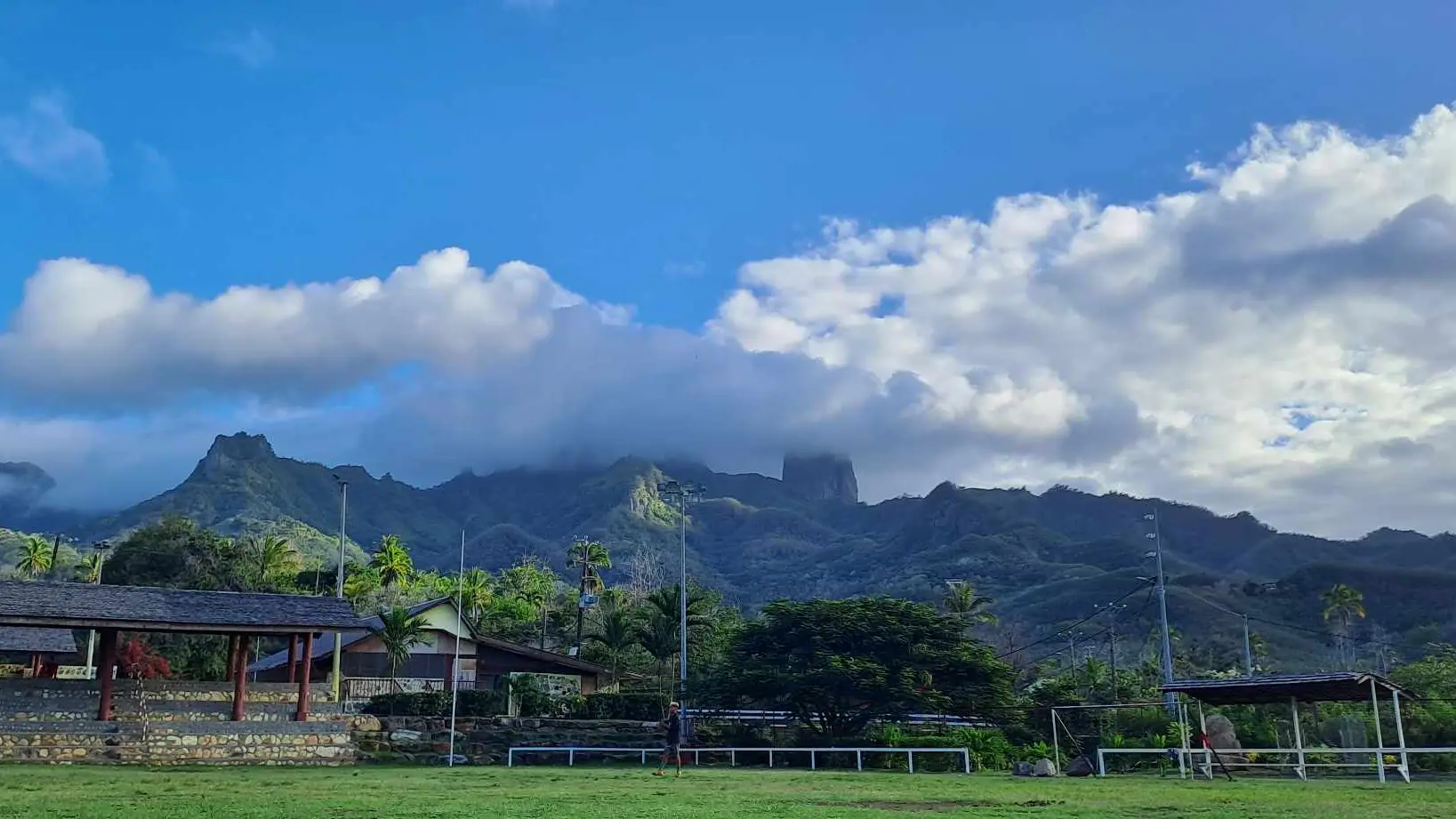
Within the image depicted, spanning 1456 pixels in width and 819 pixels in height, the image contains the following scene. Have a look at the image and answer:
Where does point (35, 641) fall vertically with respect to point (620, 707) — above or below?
above

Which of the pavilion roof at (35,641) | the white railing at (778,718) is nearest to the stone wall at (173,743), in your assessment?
the pavilion roof at (35,641)

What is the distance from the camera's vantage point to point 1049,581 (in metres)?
184

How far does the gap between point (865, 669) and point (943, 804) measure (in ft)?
77.1

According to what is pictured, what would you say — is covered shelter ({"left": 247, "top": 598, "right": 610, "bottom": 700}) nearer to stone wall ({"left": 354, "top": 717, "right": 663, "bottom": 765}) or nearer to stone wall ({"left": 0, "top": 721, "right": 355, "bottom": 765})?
stone wall ({"left": 354, "top": 717, "right": 663, "bottom": 765})

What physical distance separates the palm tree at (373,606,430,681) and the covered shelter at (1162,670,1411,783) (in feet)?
110

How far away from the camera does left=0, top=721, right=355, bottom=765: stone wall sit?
96.3 ft

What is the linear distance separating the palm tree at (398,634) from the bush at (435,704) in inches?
295

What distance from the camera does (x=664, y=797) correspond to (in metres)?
17.9

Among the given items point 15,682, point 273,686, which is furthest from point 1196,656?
point 15,682

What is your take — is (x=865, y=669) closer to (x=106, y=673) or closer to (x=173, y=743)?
(x=173, y=743)

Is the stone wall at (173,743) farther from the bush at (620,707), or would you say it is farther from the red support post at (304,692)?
the bush at (620,707)

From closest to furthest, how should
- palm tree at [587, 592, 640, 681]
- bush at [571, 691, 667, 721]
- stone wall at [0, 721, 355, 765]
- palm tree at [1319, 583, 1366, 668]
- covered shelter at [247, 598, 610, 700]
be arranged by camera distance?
1. stone wall at [0, 721, 355, 765]
2. bush at [571, 691, 667, 721]
3. covered shelter at [247, 598, 610, 700]
4. palm tree at [587, 592, 640, 681]
5. palm tree at [1319, 583, 1366, 668]

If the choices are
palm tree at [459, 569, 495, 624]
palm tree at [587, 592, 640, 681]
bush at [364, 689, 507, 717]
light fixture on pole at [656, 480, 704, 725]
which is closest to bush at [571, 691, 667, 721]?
light fixture on pole at [656, 480, 704, 725]

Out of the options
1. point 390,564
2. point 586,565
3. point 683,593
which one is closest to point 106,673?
point 683,593
